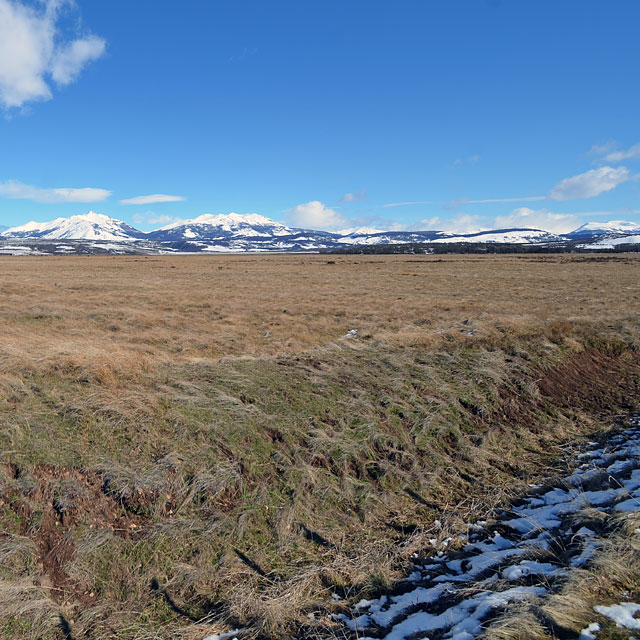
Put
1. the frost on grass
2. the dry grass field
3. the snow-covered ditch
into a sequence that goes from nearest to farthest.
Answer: the frost on grass < the snow-covered ditch < the dry grass field

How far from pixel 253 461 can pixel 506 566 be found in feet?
15.2

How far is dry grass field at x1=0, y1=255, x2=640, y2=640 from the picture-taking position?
5566mm

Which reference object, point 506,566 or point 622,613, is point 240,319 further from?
point 622,613

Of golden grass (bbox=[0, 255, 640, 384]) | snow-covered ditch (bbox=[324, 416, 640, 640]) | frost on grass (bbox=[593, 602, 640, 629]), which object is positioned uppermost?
golden grass (bbox=[0, 255, 640, 384])

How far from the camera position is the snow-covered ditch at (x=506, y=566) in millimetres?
4641

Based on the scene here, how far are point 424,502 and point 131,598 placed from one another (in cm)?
513

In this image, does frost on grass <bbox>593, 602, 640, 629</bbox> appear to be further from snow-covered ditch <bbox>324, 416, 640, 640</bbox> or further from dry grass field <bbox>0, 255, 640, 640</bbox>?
dry grass field <bbox>0, 255, 640, 640</bbox>

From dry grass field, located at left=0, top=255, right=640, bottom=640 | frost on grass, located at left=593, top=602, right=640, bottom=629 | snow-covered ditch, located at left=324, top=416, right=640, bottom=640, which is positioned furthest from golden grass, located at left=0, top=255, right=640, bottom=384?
frost on grass, located at left=593, top=602, right=640, bottom=629

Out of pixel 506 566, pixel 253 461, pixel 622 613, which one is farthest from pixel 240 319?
pixel 622 613

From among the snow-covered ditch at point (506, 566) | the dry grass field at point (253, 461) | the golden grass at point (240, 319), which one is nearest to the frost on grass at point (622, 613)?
the snow-covered ditch at point (506, 566)

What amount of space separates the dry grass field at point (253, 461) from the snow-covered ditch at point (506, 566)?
49 centimetres

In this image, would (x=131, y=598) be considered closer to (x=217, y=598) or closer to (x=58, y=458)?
(x=217, y=598)

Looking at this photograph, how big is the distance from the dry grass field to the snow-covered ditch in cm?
49

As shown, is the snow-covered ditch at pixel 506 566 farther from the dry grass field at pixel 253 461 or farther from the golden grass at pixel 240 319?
the golden grass at pixel 240 319
